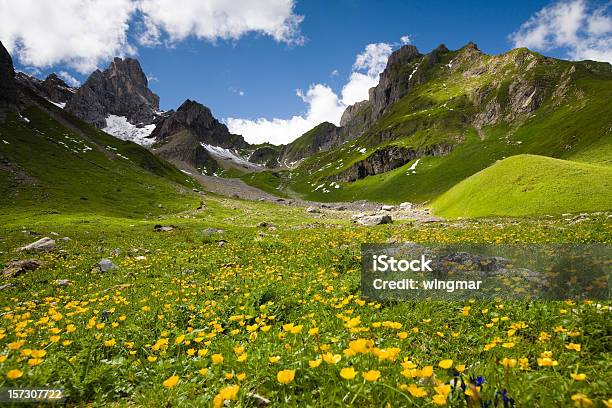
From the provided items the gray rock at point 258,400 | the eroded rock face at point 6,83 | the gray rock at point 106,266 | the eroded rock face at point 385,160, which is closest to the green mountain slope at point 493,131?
the eroded rock face at point 385,160

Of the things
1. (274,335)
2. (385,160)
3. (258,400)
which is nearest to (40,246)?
(274,335)

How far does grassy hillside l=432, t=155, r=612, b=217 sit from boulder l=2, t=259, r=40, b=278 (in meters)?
44.7

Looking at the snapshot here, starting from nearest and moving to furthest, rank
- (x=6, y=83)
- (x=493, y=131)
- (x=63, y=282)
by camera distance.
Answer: (x=63, y=282), (x=6, y=83), (x=493, y=131)

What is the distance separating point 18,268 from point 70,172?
105399mm

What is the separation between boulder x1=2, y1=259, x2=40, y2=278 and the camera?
57.8 ft

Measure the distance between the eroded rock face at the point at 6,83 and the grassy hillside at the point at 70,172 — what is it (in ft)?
22.7

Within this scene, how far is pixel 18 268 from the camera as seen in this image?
59.4 feet

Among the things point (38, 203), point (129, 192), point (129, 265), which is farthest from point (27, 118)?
point (129, 265)

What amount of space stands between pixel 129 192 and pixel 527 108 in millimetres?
165868

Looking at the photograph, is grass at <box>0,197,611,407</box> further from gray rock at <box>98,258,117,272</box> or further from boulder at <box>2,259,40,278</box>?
boulder at <box>2,259,40,278</box>

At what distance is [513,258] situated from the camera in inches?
396

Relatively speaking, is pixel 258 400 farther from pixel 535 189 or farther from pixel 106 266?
pixel 535 189

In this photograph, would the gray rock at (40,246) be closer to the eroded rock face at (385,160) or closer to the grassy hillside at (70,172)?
the grassy hillside at (70,172)

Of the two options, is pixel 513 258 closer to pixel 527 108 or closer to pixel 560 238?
pixel 560 238
